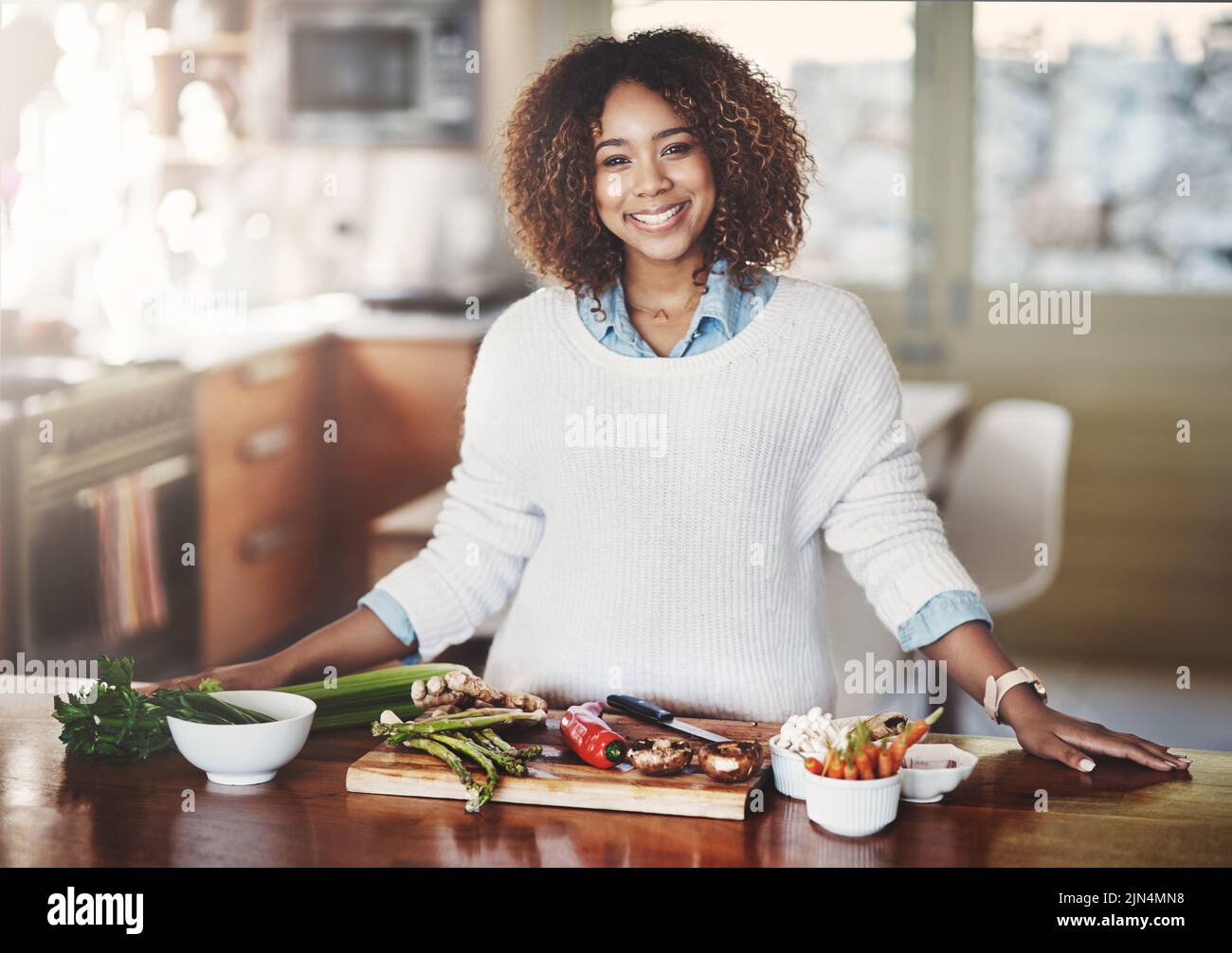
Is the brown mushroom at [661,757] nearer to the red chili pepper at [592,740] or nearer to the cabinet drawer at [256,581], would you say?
the red chili pepper at [592,740]

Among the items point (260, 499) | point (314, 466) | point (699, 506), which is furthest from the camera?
point (314, 466)

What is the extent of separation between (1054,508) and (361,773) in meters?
2.52

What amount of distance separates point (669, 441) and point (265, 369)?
9.38 ft

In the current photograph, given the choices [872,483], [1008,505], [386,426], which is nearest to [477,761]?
[872,483]

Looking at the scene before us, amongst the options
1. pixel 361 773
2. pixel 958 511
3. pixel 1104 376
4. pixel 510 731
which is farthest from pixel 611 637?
pixel 1104 376

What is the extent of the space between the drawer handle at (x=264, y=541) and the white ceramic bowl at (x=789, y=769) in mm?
3222

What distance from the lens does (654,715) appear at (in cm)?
160

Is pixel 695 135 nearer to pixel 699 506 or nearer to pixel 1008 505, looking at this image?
pixel 699 506

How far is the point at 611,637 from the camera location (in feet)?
6.07

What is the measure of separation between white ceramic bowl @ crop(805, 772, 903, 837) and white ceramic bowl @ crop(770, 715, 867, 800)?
5 centimetres

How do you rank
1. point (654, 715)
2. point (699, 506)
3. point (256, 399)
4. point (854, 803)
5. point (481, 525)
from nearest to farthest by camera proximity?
1. point (854, 803)
2. point (654, 715)
3. point (699, 506)
4. point (481, 525)
5. point (256, 399)

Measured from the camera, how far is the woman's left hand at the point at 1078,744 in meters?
1.53

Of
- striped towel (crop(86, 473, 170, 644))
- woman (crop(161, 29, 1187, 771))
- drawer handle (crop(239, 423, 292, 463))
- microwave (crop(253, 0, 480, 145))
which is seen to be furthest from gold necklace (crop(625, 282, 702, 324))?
microwave (crop(253, 0, 480, 145))
